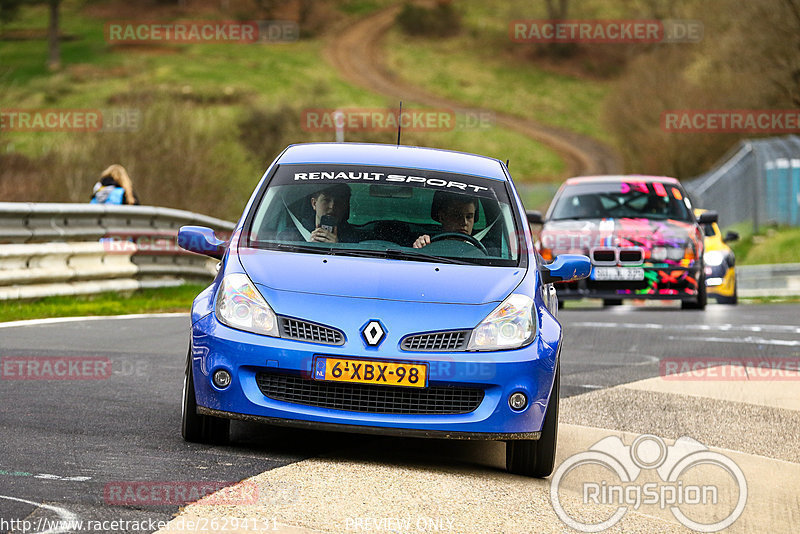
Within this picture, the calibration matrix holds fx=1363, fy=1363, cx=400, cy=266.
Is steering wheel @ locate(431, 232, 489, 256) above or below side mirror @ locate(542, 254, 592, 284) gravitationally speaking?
above

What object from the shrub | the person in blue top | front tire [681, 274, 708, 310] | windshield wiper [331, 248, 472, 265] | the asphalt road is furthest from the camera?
the shrub

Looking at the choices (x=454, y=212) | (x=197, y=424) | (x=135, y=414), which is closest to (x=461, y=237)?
(x=454, y=212)

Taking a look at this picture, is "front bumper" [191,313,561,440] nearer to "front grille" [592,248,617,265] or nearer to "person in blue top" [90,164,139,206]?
"front grille" [592,248,617,265]

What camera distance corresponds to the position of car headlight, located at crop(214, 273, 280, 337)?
21.5 ft

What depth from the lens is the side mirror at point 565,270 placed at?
7.52 metres

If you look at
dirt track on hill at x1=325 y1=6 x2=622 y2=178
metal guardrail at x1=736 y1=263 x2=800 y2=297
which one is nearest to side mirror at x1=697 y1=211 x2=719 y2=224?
metal guardrail at x1=736 y1=263 x2=800 y2=297

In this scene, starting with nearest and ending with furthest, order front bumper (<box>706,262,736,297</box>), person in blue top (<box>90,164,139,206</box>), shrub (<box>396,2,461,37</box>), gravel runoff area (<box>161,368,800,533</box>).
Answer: gravel runoff area (<box>161,368,800,533</box>) → person in blue top (<box>90,164,139,206</box>) → front bumper (<box>706,262,736,297</box>) → shrub (<box>396,2,461,37</box>)

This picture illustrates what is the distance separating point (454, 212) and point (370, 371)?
1584 millimetres

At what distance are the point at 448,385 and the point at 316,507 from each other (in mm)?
1225

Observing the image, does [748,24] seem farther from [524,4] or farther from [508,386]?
[524,4]

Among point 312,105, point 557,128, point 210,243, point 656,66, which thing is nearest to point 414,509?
point 210,243

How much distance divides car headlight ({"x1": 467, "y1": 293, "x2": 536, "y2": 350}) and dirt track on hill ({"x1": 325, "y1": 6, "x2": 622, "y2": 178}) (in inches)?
2830

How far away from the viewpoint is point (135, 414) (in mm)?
7668

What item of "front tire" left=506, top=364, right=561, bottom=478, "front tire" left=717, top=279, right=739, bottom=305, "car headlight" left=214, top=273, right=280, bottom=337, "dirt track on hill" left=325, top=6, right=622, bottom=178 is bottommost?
"front tire" left=506, top=364, right=561, bottom=478
